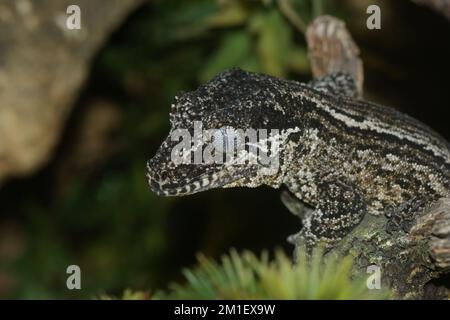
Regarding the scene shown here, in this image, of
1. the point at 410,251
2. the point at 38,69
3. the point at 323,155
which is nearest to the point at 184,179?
the point at 323,155

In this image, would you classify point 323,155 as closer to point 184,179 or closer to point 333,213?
point 333,213

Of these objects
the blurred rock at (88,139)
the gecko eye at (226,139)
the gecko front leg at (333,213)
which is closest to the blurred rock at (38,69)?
the blurred rock at (88,139)

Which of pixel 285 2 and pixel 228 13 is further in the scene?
pixel 228 13

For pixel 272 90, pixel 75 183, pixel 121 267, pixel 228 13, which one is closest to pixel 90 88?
pixel 75 183

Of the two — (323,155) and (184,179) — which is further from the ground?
(323,155)

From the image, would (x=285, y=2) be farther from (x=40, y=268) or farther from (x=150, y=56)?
(x=40, y=268)

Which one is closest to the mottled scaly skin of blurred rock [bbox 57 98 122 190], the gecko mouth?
the gecko mouth
